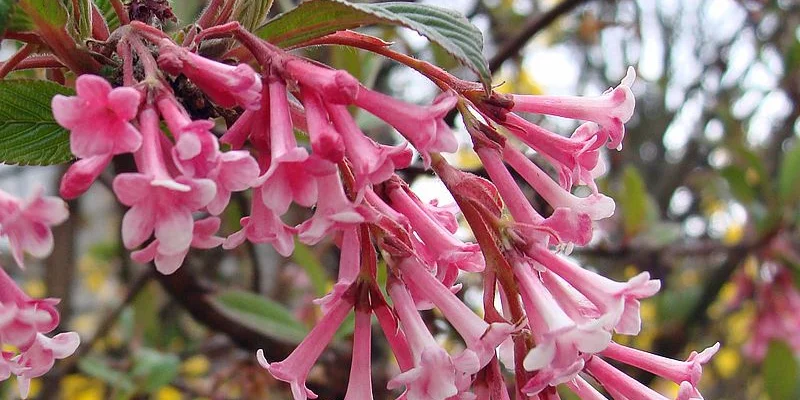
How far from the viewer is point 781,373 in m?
2.50

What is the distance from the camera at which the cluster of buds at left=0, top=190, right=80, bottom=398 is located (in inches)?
22.9

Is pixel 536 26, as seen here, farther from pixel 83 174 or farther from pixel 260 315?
pixel 83 174

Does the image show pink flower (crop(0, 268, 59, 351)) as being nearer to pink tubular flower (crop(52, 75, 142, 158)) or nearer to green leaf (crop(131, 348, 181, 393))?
pink tubular flower (crop(52, 75, 142, 158))

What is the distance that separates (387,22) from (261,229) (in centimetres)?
20

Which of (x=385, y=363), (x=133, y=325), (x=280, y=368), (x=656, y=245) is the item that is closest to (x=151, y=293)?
(x=133, y=325)

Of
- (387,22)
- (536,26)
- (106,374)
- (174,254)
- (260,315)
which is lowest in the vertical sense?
(106,374)

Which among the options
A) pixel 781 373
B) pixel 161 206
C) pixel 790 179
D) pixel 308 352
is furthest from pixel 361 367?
pixel 781 373

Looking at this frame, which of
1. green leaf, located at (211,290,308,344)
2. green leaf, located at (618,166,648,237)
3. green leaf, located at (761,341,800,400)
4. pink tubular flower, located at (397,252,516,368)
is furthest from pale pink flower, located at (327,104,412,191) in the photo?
green leaf, located at (761,341,800,400)

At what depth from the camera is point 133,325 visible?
2396 millimetres

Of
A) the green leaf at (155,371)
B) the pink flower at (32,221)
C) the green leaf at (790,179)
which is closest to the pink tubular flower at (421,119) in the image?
the pink flower at (32,221)

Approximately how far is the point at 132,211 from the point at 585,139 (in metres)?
0.42

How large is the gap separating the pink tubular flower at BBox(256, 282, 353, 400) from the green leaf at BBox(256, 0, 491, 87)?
9.6 inches

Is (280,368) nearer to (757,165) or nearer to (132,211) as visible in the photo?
(132,211)

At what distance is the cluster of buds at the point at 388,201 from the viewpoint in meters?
0.61
